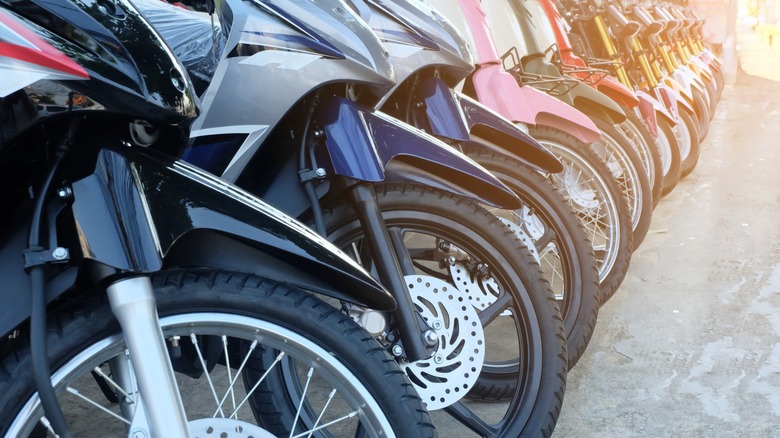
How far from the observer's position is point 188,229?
4.39 ft

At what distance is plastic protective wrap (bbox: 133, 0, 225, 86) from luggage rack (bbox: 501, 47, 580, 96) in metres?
1.39

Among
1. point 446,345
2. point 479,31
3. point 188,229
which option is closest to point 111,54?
point 188,229

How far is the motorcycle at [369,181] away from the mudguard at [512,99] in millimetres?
861

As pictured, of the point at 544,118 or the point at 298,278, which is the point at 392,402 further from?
the point at 544,118

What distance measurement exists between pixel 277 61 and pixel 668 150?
10.7ft

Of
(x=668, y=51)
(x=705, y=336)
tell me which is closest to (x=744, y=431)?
(x=705, y=336)

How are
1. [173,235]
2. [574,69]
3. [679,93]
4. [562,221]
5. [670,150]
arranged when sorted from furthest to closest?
[679,93]
[670,150]
[574,69]
[562,221]
[173,235]

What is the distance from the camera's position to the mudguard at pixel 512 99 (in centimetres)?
294

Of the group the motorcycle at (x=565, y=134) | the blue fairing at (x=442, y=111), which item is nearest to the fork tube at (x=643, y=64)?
the motorcycle at (x=565, y=134)

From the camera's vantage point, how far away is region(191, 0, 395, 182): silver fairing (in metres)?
1.89

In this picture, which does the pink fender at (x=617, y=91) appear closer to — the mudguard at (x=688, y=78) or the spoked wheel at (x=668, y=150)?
the spoked wheel at (x=668, y=150)

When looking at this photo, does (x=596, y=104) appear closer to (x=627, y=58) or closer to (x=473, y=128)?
(x=473, y=128)

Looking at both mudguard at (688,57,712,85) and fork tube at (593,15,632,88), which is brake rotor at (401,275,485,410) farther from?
mudguard at (688,57,712,85)

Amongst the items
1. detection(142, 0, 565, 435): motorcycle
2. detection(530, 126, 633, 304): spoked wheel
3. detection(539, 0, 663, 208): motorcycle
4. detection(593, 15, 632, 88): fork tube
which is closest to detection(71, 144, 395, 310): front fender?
detection(142, 0, 565, 435): motorcycle
